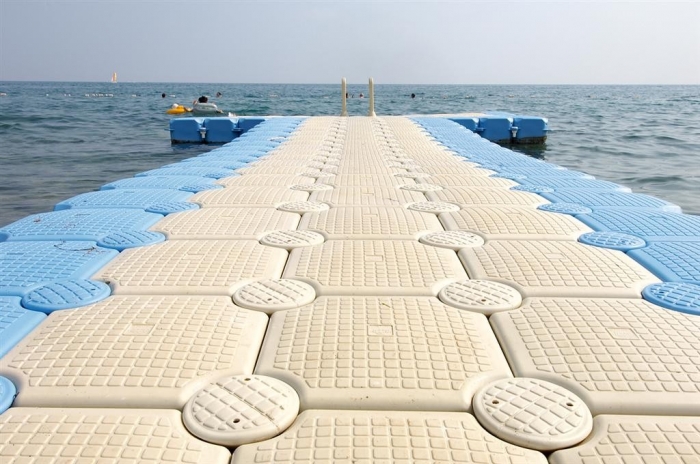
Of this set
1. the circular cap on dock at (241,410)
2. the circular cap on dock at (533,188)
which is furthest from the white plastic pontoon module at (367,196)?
the circular cap on dock at (241,410)

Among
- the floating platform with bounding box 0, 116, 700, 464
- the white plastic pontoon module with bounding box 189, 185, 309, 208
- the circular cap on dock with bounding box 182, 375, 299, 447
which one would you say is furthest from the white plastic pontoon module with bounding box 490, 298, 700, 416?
the white plastic pontoon module with bounding box 189, 185, 309, 208

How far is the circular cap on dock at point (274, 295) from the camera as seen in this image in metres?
2.04

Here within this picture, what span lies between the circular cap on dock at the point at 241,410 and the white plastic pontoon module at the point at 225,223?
143cm

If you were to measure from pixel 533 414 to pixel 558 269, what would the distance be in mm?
1112

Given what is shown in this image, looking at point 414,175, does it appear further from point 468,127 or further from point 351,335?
point 468,127

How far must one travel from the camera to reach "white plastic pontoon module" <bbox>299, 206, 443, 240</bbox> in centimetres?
296

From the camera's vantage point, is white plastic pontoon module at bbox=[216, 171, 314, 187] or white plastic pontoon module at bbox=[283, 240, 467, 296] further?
white plastic pontoon module at bbox=[216, 171, 314, 187]

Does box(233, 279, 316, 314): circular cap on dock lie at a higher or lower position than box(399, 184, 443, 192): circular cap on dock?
lower

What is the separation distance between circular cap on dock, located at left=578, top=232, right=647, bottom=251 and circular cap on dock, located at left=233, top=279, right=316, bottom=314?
1412mm

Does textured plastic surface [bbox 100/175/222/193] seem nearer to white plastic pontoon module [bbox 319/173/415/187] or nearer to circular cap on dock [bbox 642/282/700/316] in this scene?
white plastic pontoon module [bbox 319/173/415/187]

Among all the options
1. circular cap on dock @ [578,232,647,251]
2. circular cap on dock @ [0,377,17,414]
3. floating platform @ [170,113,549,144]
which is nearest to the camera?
circular cap on dock @ [0,377,17,414]

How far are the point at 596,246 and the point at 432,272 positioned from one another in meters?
0.89

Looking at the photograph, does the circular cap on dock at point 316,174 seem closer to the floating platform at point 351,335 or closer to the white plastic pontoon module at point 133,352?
the floating platform at point 351,335

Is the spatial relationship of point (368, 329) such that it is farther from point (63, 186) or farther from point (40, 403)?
point (63, 186)
